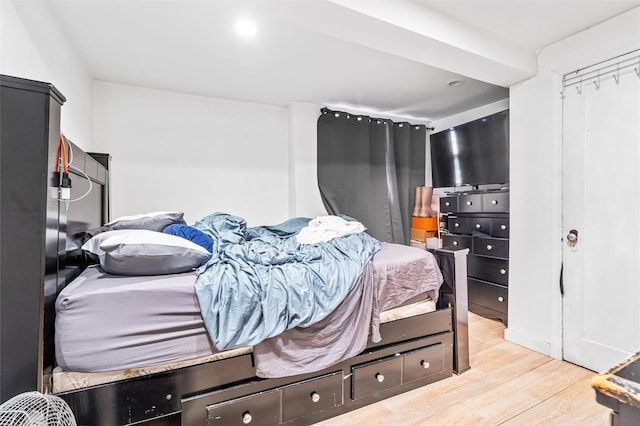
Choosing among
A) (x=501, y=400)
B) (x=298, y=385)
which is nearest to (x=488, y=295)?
(x=501, y=400)

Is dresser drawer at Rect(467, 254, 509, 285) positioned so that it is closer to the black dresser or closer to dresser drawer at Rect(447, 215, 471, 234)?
the black dresser

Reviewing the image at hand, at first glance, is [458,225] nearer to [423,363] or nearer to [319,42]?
[423,363]

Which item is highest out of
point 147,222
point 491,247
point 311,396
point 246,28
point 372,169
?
point 246,28

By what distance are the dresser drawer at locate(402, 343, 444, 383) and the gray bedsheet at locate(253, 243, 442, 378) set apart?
0.32 m

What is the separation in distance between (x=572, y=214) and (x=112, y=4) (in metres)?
3.23

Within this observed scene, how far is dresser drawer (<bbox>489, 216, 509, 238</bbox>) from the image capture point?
106 inches

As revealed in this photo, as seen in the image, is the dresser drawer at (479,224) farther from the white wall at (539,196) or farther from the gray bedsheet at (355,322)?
the gray bedsheet at (355,322)

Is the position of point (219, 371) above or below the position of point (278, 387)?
above

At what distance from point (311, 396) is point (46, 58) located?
2.28 m

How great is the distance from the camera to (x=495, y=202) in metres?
2.79

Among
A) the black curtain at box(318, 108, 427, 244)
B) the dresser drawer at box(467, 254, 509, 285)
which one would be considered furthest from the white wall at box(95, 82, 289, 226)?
the dresser drawer at box(467, 254, 509, 285)

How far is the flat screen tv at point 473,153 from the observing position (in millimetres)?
2848

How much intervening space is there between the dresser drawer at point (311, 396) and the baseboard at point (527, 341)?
5.54 ft

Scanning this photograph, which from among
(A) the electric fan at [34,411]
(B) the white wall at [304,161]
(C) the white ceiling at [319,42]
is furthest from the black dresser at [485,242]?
(A) the electric fan at [34,411]
